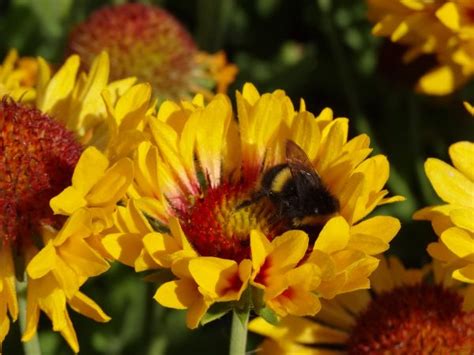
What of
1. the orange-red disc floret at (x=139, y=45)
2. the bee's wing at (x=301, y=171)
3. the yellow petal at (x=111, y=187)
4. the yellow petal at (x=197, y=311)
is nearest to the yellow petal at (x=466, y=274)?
the bee's wing at (x=301, y=171)

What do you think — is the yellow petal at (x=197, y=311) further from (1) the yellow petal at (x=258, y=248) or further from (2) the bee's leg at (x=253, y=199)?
(2) the bee's leg at (x=253, y=199)

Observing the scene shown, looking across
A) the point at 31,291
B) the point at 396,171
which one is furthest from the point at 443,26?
the point at 31,291

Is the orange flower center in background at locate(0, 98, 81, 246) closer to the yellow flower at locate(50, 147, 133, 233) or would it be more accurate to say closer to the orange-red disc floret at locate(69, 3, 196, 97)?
the yellow flower at locate(50, 147, 133, 233)

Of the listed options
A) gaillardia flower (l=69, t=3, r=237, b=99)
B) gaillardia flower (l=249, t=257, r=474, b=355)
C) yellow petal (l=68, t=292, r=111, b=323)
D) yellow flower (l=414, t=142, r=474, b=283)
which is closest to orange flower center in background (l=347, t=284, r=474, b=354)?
gaillardia flower (l=249, t=257, r=474, b=355)

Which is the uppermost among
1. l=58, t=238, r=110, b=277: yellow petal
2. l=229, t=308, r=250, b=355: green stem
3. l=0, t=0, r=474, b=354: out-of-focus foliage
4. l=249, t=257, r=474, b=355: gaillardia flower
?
l=58, t=238, r=110, b=277: yellow petal

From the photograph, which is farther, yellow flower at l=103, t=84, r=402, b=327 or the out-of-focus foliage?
the out-of-focus foliage

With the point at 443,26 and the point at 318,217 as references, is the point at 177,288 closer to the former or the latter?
the point at 318,217

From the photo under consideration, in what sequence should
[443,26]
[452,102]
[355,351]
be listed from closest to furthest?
[355,351] → [443,26] → [452,102]
